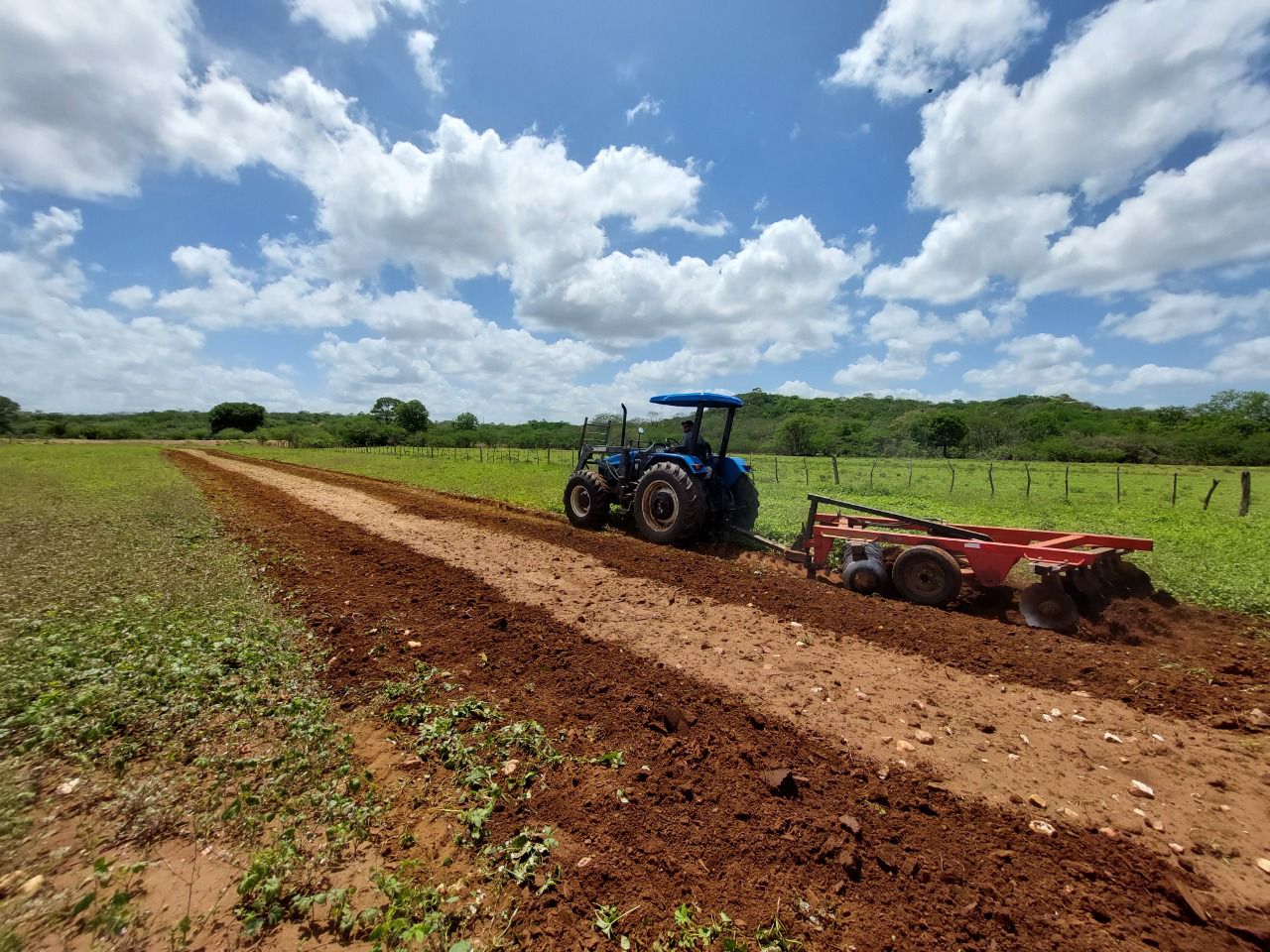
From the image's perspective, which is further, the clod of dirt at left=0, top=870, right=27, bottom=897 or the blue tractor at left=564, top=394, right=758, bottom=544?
the blue tractor at left=564, top=394, right=758, bottom=544

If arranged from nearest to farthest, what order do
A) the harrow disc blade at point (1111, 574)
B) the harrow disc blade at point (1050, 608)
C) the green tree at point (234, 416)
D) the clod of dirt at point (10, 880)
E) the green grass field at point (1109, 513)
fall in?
the clod of dirt at point (10, 880) → the harrow disc blade at point (1050, 608) → the harrow disc blade at point (1111, 574) → the green grass field at point (1109, 513) → the green tree at point (234, 416)

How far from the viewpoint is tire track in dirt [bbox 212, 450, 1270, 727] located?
3.59 meters

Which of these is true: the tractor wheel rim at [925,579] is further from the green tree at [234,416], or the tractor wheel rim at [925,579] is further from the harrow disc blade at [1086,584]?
the green tree at [234,416]

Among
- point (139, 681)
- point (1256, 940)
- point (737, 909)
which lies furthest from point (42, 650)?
point (1256, 940)

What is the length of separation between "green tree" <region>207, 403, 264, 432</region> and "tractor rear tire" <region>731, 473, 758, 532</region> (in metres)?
101

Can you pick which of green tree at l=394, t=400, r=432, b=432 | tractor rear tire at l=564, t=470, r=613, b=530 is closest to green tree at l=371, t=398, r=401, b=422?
green tree at l=394, t=400, r=432, b=432

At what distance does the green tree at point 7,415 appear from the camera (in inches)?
2813

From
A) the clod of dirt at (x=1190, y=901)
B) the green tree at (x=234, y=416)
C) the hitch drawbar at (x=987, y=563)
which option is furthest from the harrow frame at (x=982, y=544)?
the green tree at (x=234, y=416)

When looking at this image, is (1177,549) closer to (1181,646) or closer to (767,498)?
(1181,646)

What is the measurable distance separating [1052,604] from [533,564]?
5.43 meters

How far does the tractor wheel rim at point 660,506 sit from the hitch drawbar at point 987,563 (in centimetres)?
213

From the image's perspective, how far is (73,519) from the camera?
9.02 m

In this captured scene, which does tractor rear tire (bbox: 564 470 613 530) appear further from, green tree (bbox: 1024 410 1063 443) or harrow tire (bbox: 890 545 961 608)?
green tree (bbox: 1024 410 1063 443)

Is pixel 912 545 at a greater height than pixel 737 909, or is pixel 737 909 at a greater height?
pixel 912 545
